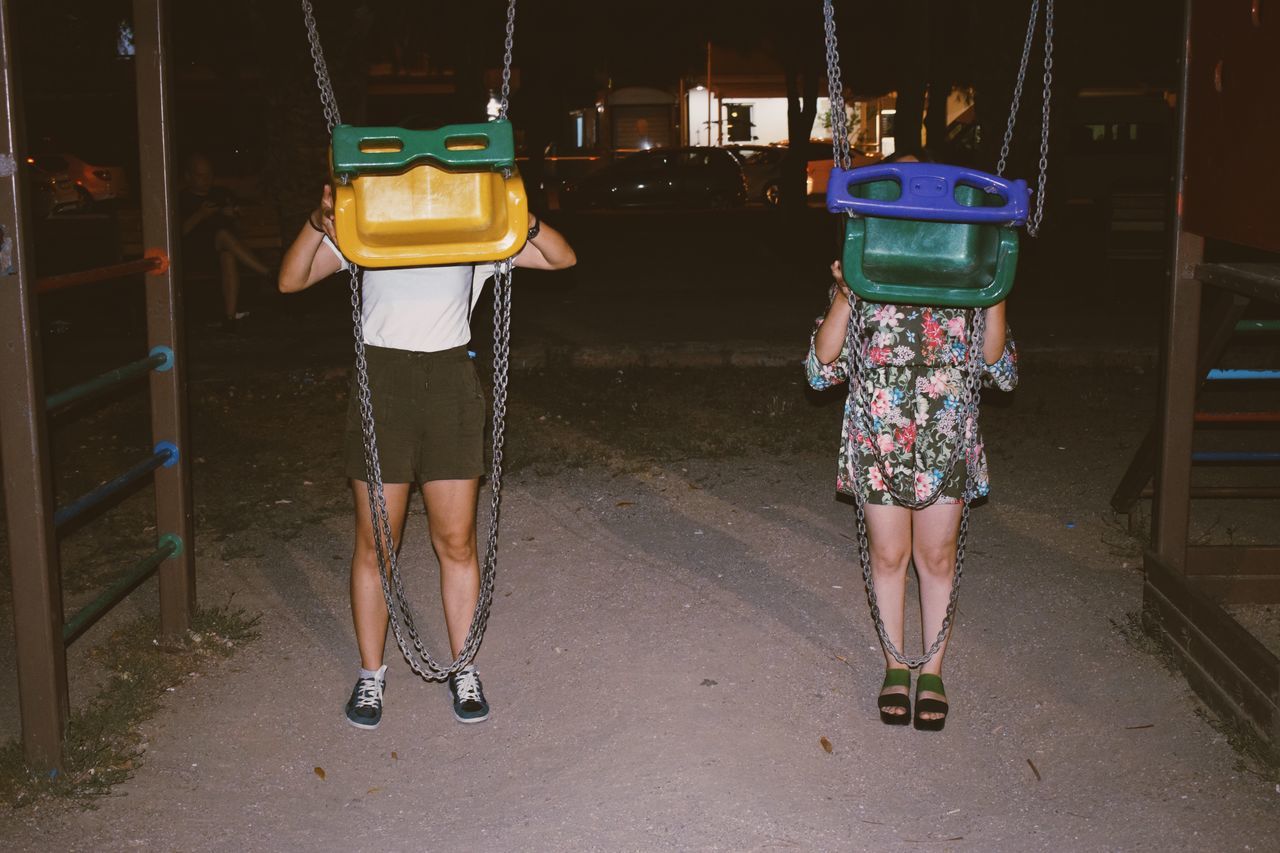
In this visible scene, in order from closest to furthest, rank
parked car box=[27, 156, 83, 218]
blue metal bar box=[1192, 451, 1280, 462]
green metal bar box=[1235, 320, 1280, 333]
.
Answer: green metal bar box=[1235, 320, 1280, 333] < blue metal bar box=[1192, 451, 1280, 462] < parked car box=[27, 156, 83, 218]

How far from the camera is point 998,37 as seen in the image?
56.9 ft

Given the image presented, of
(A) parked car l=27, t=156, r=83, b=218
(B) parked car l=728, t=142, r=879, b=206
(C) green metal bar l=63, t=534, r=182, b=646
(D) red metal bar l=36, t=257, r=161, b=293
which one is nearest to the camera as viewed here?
(D) red metal bar l=36, t=257, r=161, b=293

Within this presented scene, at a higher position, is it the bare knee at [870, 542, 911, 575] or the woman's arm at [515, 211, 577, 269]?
the woman's arm at [515, 211, 577, 269]

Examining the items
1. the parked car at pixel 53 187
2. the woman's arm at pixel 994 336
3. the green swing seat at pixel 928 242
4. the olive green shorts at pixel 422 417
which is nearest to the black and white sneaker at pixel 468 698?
the olive green shorts at pixel 422 417

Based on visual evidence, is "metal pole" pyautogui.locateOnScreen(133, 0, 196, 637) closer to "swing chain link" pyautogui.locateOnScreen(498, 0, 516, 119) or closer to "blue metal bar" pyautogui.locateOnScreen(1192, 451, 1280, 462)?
"swing chain link" pyautogui.locateOnScreen(498, 0, 516, 119)

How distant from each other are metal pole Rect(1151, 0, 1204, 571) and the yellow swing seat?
2385 millimetres

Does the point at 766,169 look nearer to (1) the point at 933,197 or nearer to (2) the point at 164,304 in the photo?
(2) the point at 164,304

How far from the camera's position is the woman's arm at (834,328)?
4.07 meters

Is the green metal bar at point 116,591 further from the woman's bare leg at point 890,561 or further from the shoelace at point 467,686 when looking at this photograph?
the woman's bare leg at point 890,561

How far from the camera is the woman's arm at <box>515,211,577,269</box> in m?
4.10

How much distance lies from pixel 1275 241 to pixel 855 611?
6.89ft

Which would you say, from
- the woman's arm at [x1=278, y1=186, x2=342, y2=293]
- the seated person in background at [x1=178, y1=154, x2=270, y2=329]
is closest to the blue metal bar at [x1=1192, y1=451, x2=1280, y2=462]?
the woman's arm at [x1=278, y1=186, x2=342, y2=293]

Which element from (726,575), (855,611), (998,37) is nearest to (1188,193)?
(855,611)

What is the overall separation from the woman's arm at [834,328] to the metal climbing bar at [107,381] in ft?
6.96
